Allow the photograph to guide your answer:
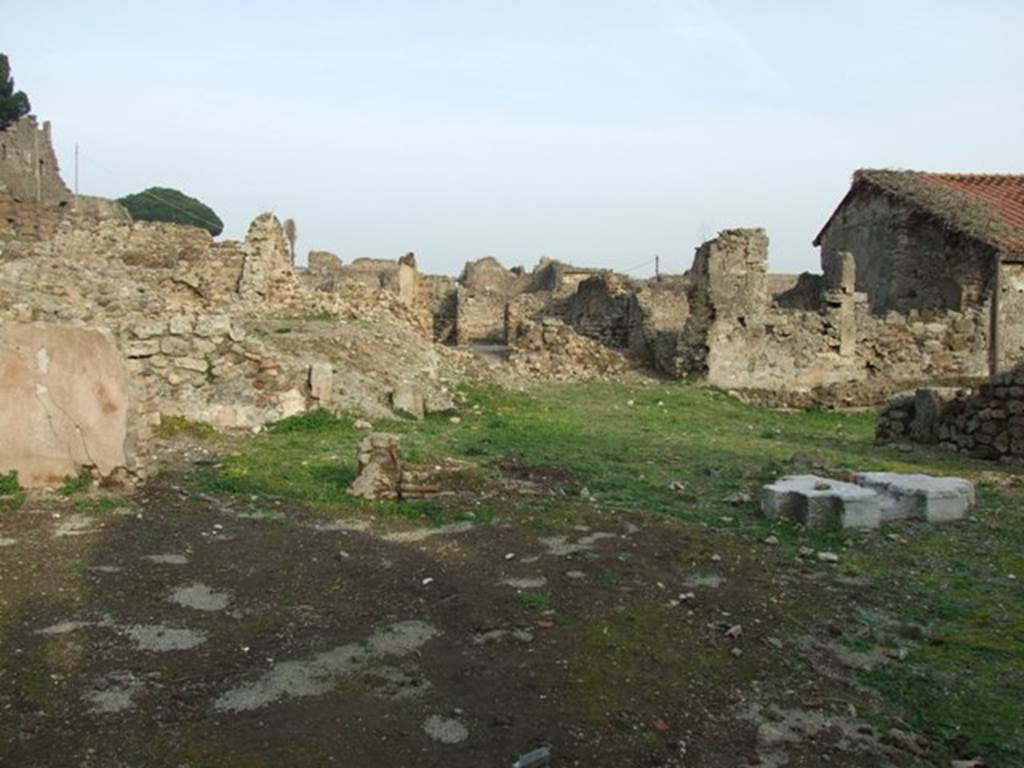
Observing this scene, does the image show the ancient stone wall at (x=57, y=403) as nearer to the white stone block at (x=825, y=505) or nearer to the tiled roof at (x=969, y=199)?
the white stone block at (x=825, y=505)

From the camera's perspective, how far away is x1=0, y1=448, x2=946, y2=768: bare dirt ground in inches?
124

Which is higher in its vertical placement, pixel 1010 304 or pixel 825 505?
pixel 1010 304

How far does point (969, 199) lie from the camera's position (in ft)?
66.6

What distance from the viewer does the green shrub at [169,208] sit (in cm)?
5809

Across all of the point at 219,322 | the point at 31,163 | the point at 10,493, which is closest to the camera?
the point at 10,493

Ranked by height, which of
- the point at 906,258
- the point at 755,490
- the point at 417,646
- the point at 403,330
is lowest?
the point at 417,646

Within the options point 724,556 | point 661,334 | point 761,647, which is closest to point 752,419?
point 661,334

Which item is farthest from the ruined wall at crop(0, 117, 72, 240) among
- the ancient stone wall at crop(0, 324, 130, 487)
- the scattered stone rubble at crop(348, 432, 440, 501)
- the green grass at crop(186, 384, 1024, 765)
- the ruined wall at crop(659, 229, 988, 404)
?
the scattered stone rubble at crop(348, 432, 440, 501)

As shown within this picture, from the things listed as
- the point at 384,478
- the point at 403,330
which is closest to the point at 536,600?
the point at 384,478

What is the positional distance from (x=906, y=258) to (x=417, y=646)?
1938cm

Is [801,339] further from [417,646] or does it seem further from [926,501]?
[417,646]

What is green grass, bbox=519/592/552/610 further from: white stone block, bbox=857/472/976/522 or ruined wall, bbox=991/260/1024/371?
ruined wall, bbox=991/260/1024/371

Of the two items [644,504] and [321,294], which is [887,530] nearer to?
[644,504]

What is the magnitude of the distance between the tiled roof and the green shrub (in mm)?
45446
